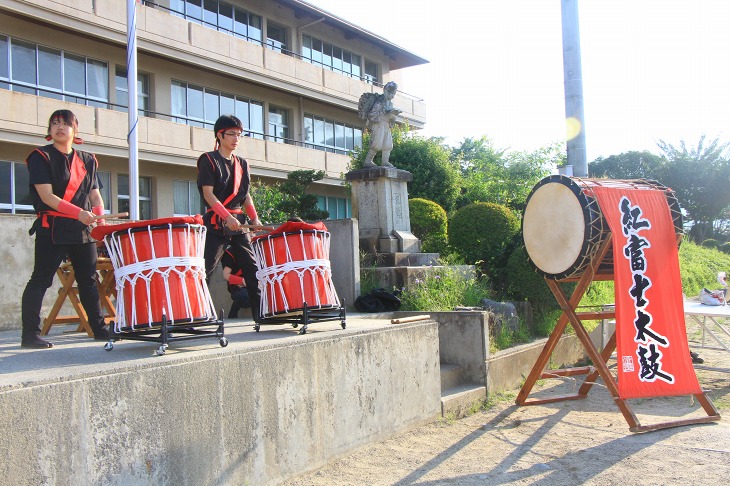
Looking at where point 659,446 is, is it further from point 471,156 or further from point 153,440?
point 471,156

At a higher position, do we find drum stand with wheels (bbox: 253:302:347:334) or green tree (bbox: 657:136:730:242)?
green tree (bbox: 657:136:730:242)

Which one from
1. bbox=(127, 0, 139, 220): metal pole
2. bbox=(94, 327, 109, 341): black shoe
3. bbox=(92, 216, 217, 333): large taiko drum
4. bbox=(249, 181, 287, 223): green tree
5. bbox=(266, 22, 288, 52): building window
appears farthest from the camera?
bbox=(266, 22, 288, 52): building window

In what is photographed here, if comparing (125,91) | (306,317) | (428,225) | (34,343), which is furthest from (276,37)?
(34,343)

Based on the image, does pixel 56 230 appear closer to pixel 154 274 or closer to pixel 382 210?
pixel 154 274

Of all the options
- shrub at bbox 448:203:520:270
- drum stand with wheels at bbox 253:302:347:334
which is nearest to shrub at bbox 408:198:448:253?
shrub at bbox 448:203:520:270

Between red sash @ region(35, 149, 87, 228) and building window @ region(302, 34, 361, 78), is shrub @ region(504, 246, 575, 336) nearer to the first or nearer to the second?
red sash @ region(35, 149, 87, 228)

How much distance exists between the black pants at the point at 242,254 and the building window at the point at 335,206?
69.3ft

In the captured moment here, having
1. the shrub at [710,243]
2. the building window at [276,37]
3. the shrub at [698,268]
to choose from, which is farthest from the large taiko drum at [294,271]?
the shrub at [710,243]

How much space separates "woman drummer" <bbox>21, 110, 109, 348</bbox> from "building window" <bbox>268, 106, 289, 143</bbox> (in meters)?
20.3

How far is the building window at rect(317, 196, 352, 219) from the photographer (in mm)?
27094

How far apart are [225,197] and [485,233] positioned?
18.9ft

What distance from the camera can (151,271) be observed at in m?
4.14

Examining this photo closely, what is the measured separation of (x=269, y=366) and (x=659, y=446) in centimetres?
315

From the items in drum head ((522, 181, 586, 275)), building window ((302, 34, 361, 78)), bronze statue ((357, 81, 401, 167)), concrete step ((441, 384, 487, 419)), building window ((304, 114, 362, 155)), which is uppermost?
building window ((302, 34, 361, 78))
